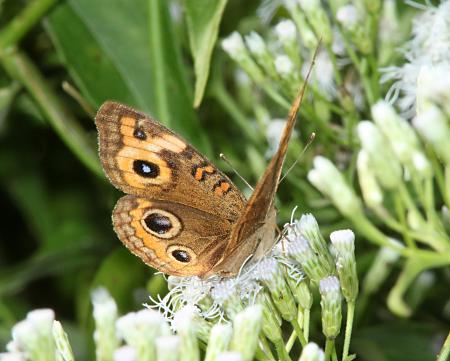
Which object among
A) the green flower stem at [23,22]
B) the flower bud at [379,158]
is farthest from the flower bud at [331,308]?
the green flower stem at [23,22]

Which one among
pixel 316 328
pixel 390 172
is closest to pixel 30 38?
pixel 316 328

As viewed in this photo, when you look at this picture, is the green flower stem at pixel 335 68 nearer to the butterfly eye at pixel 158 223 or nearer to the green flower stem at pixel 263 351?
the butterfly eye at pixel 158 223

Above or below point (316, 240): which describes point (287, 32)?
above

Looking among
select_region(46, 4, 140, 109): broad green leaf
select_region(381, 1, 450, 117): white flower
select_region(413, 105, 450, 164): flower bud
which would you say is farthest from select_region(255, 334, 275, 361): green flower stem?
select_region(46, 4, 140, 109): broad green leaf

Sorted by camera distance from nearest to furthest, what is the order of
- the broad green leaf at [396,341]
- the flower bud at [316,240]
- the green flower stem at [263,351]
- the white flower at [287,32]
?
the green flower stem at [263,351] → the flower bud at [316,240] → the white flower at [287,32] → the broad green leaf at [396,341]

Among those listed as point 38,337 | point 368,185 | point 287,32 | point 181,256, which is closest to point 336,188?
point 368,185

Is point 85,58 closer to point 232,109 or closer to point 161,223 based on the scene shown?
point 232,109
